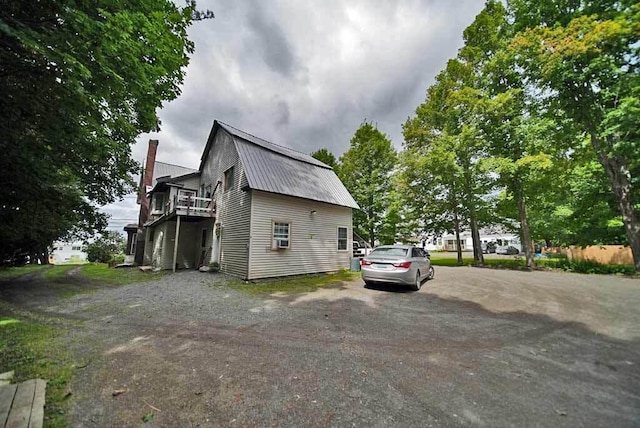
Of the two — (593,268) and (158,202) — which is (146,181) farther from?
(593,268)

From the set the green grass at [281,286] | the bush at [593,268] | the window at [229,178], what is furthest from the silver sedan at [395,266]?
the bush at [593,268]

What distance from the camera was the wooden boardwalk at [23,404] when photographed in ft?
6.98

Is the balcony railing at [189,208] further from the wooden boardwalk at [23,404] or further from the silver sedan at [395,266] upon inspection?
the wooden boardwalk at [23,404]

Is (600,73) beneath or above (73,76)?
above

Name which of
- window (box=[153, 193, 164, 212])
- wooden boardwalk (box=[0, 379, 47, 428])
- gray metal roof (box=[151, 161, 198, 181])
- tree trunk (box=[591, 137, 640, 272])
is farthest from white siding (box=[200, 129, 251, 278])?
Result: tree trunk (box=[591, 137, 640, 272])

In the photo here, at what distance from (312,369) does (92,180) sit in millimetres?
14965

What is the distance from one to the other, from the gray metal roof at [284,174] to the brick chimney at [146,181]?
10867 millimetres

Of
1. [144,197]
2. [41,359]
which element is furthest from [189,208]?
[41,359]

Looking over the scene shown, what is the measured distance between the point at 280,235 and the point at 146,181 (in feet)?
51.6

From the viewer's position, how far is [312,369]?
3.35m

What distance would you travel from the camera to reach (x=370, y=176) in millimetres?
22156

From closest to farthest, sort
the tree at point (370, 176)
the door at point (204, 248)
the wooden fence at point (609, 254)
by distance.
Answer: the door at point (204, 248) → the wooden fence at point (609, 254) → the tree at point (370, 176)

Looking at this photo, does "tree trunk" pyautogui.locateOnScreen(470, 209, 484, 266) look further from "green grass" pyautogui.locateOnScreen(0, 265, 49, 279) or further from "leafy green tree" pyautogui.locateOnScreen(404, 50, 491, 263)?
"green grass" pyautogui.locateOnScreen(0, 265, 49, 279)

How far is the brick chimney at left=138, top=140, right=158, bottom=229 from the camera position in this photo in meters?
19.7
